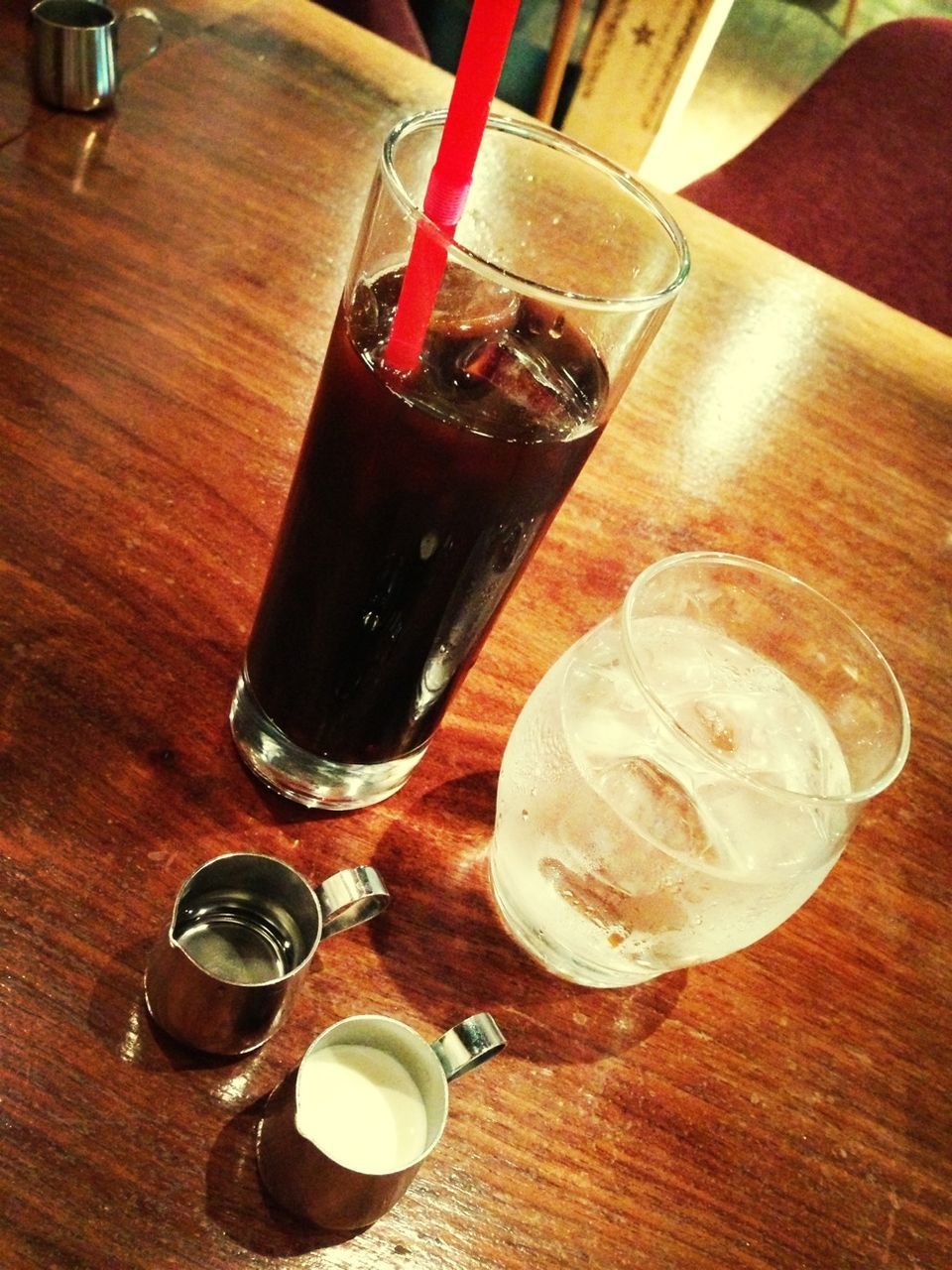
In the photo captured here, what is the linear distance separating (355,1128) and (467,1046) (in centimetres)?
6

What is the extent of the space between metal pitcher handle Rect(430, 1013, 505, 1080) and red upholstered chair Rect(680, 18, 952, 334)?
166 centimetres

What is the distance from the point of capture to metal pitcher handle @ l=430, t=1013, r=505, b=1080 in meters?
0.50

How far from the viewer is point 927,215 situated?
1816 millimetres

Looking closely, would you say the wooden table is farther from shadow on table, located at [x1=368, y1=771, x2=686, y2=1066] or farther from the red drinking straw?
the red drinking straw

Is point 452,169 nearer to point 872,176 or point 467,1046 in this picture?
point 467,1046

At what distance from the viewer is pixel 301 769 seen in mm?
641

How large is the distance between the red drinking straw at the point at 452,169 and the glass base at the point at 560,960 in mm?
317

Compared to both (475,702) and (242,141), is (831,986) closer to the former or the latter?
(475,702)

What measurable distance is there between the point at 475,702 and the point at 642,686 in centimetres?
25

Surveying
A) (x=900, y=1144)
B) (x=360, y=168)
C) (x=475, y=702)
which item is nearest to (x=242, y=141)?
(x=360, y=168)

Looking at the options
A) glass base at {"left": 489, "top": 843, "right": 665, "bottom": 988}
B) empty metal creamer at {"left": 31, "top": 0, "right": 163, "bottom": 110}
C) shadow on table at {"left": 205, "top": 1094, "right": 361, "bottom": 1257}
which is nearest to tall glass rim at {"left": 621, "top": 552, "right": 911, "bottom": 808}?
glass base at {"left": 489, "top": 843, "right": 665, "bottom": 988}

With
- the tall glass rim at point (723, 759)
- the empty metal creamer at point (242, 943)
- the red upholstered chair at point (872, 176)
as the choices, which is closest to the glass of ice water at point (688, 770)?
the tall glass rim at point (723, 759)

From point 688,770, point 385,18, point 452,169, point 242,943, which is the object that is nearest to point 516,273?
point 452,169

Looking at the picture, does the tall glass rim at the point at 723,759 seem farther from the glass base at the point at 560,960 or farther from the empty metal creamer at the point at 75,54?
the empty metal creamer at the point at 75,54
